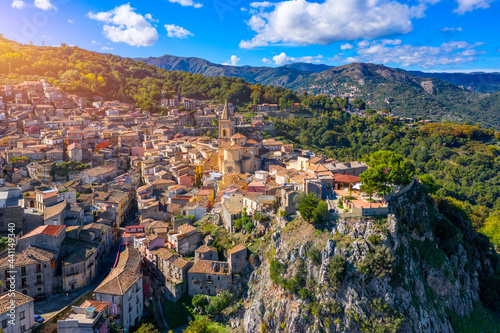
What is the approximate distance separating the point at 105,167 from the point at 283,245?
1115 inches

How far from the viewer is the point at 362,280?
23.2m

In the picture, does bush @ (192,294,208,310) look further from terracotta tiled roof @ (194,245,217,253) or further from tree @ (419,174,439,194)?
tree @ (419,174,439,194)

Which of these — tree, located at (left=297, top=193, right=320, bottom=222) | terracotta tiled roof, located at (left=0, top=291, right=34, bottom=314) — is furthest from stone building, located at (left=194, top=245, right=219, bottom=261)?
terracotta tiled roof, located at (left=0, top=291, right=34, bottom=314)

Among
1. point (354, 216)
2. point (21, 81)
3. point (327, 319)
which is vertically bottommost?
point (327, 319)

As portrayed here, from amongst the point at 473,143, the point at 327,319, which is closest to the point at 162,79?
the point at 473,143

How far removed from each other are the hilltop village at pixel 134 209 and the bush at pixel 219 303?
2.63 feet

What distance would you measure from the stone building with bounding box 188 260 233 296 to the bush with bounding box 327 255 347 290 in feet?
26.2

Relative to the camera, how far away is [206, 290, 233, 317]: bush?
83.4ft

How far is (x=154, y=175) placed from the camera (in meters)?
42.3

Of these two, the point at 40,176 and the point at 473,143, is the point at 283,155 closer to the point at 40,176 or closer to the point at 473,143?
the point at 40,176

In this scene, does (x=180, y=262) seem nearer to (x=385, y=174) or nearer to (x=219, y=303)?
(x=219, y=303)

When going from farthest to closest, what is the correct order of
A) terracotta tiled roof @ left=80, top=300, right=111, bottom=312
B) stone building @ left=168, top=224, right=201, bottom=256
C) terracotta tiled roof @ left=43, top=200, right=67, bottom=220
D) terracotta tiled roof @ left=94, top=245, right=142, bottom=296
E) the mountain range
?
the mountain range, stone building @ left=168, top=224, right=201, bottom=256, terracotta tiled roof @ left=43, top=200, right=67, bottom=220, terracotta tiled roof @ left=94, top=245, right=142, bottom=296, terracotta tiled roof @ left=80, top=300, right=111, bottom=312

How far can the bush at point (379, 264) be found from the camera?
2284cm

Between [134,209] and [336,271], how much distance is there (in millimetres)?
25216
